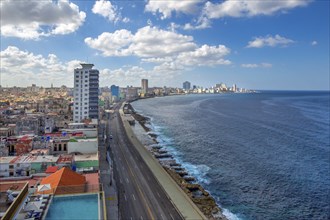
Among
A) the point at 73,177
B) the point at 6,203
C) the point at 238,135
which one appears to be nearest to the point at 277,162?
the point at 238,135

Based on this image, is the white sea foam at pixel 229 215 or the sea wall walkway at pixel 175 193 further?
the white sea foam at pixel 229 215

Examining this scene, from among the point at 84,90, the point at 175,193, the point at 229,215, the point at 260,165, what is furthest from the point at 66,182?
the point at 84,90

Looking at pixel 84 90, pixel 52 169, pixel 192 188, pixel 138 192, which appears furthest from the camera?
pixel 84 90

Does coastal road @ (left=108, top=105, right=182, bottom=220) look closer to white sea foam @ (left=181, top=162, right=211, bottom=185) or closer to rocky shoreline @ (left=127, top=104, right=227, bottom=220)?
rocky shoreline @ (left=127, top=104, right=227, bottom=220)

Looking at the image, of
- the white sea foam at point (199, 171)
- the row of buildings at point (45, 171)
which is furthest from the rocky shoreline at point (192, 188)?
the row of buildings at point (45, 171)

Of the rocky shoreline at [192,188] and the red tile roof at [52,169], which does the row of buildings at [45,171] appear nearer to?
the red tile roof at [52,169]

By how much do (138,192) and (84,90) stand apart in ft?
209

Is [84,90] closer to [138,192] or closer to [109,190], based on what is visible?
[109,190]

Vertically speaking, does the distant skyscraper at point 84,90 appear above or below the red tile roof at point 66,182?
above

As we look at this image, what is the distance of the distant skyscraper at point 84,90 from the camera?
10262cm

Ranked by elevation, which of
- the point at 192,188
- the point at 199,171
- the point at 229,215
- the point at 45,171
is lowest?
the point at 229,215

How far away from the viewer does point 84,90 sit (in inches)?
4063

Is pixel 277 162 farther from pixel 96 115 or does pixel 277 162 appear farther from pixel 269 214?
pixel 96 115

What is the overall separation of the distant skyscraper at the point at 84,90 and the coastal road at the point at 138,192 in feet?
115
